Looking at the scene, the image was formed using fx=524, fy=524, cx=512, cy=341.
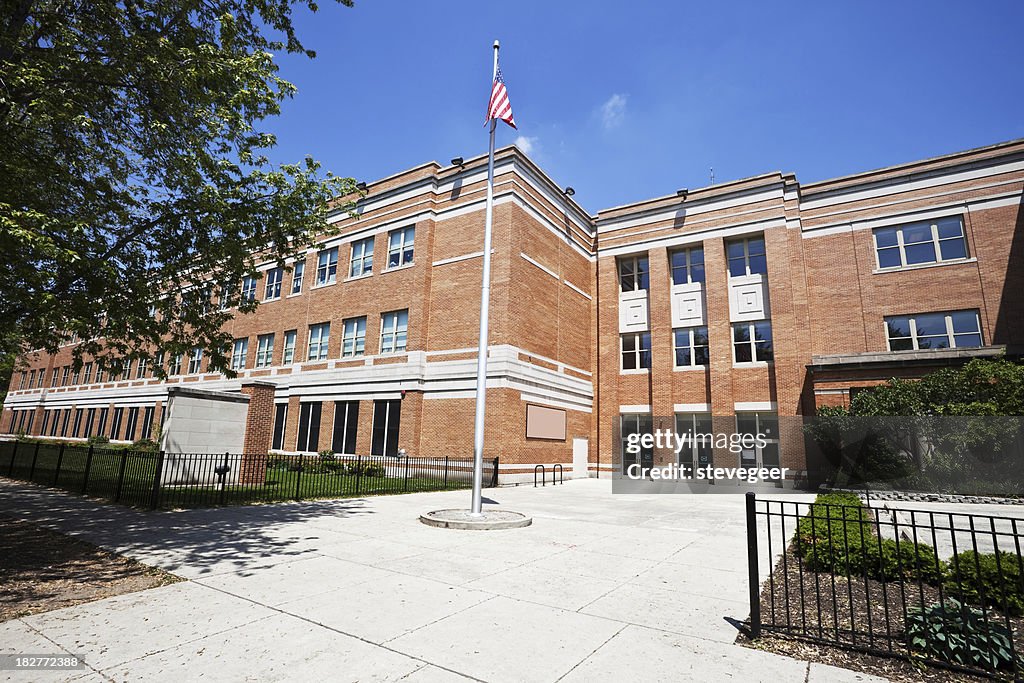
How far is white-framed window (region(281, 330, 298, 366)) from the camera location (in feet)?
104

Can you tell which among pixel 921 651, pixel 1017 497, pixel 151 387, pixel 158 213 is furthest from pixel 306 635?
pixel 151 387

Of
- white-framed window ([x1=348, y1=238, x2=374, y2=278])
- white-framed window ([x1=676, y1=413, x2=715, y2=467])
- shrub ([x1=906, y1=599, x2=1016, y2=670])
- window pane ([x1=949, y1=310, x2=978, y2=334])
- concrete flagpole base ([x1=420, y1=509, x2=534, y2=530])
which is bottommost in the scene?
concrete flagpole base ([x1=420, y1=509, x2=534, y2=530])

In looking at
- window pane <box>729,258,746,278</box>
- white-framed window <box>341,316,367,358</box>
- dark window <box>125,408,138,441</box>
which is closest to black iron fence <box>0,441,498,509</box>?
white-framed window <box>341,316,367,358</box>

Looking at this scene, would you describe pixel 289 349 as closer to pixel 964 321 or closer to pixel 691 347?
pixel 691 347

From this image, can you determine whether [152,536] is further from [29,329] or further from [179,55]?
[179,55]

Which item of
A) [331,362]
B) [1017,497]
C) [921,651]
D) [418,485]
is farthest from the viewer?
[331,362]

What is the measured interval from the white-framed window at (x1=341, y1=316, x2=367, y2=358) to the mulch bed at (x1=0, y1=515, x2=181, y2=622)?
20.0m

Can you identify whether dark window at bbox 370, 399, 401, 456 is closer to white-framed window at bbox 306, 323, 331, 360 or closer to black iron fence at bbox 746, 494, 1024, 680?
white-framed window at bbox 306, 323, 331, 360

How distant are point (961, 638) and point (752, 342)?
24.4 meters

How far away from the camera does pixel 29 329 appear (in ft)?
31.5

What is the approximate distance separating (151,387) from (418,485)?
32683mm

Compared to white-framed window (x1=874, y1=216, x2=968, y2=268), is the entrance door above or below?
below

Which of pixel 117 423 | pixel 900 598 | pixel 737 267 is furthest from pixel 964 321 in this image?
pixel 117 423

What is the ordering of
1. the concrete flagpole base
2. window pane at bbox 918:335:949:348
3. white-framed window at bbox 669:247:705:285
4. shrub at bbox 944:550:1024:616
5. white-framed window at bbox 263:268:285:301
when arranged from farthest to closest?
white-framed window at bbox 263:268:285:301 → white-framed window at bbox 669:247:705:285 → window pane at bbox 918:335:949:348 → the concrete flagpole base → shrub at bbox 944:550:1024:616
